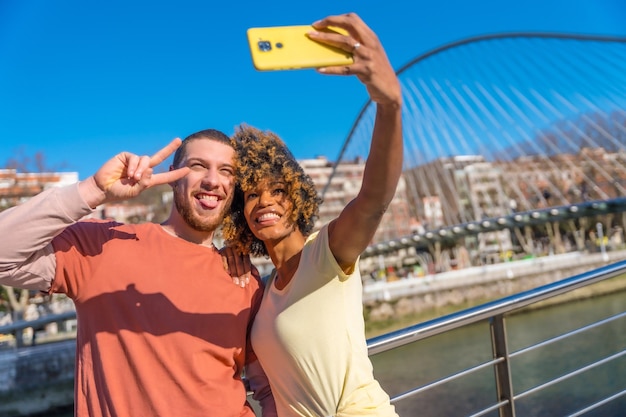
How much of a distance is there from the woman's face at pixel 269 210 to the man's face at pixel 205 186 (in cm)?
10

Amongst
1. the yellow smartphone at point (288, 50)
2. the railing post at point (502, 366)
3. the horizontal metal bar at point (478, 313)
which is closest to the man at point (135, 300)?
the horizontal metal bar at point (478, 313)

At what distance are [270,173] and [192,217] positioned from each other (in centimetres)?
27

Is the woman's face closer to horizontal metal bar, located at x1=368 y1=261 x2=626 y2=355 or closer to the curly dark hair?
the curly dark hair

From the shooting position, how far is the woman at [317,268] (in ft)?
3.89

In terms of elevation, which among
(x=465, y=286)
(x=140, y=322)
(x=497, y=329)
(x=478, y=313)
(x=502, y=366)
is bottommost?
(x=465, y=286)

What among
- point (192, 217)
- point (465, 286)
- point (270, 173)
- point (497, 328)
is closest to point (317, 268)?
point (270, 173)

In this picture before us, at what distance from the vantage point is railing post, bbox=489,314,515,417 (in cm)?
210

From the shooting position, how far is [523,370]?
10.0 meters

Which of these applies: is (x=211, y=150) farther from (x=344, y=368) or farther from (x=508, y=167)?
(x=508, y=167)

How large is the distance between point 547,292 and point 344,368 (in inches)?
38.9

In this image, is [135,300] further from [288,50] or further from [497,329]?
[497,329]

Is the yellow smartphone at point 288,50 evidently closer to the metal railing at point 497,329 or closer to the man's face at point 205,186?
the man's face at point 205,186

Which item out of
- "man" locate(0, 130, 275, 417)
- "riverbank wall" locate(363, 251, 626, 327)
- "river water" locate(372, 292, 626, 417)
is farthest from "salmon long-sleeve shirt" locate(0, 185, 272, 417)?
"riverbank wall" locate(363, 251, 626, 327)

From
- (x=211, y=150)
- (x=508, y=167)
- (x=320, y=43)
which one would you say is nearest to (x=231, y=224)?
(x=211, y=150)
